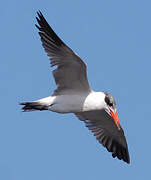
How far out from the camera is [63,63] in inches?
418

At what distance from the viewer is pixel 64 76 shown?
10.8m

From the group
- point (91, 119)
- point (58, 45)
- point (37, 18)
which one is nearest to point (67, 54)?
point (58, 45)

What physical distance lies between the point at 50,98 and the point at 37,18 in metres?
1.65

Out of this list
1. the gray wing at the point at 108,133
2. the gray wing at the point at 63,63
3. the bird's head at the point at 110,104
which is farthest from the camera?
the gray wing at the point at 108,133

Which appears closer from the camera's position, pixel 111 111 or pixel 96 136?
pixel 111 111

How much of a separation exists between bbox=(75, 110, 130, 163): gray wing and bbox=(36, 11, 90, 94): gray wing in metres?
1.37

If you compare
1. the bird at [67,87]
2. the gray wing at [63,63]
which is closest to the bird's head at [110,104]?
the bird at [67,87]

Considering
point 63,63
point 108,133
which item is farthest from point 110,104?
point 108,133

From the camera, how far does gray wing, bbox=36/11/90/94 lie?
10.4 m

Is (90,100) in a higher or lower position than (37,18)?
lower

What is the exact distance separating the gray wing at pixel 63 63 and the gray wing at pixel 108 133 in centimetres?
137

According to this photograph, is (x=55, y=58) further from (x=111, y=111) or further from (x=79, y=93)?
(x=111, y=111)

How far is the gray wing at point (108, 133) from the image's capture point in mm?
12211

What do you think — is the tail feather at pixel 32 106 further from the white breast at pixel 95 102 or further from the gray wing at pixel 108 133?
the gray wing at pixel 108 133
